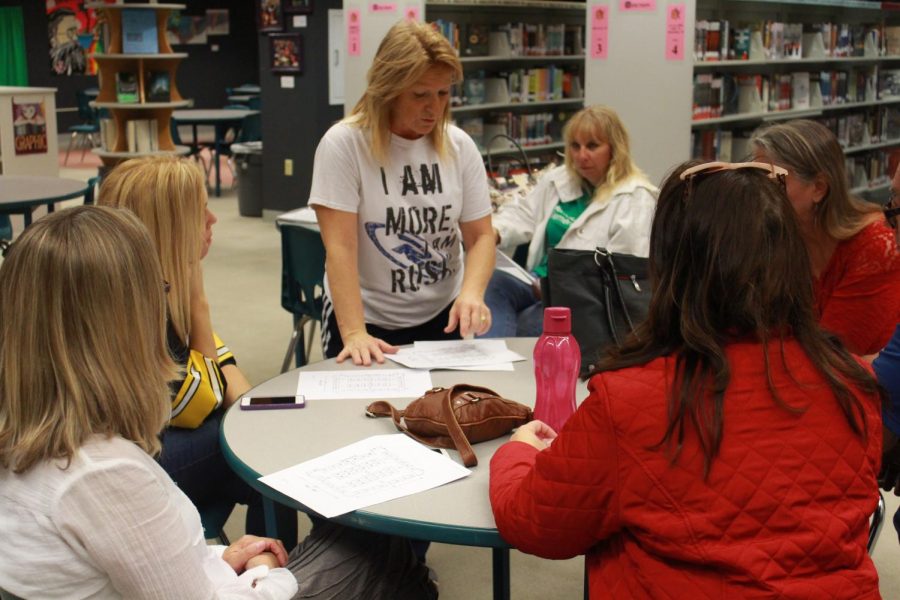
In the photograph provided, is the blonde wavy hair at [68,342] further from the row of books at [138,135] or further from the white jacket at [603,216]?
the row of books at [138,135]

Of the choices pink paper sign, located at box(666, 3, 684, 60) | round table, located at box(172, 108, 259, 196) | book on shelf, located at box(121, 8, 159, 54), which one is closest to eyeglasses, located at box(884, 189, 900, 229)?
pink paper sign, located at box(666, 3, 684, 60)

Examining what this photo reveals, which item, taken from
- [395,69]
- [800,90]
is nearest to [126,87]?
[800,90]

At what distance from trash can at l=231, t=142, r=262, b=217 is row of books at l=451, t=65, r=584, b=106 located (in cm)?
276

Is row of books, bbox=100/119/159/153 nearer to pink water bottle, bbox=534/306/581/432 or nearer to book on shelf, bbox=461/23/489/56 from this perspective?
book on shelf, bbox=461/23/489/56

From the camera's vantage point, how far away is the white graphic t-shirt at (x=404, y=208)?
8.46ft

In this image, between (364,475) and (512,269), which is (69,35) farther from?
(364,475)

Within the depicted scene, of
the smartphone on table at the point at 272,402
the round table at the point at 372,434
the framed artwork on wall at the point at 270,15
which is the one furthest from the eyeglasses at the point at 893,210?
the framed artwork on wall at the point at 270,15

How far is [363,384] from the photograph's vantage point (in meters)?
2.31

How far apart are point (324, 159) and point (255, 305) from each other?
3.98 metres

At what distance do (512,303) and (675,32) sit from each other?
2.36m

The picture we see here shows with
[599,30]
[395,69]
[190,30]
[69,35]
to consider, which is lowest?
[395,69]

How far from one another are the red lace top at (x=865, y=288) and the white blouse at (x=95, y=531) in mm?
1810

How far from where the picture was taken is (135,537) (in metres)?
1.32

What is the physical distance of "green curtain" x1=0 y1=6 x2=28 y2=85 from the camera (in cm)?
1736
